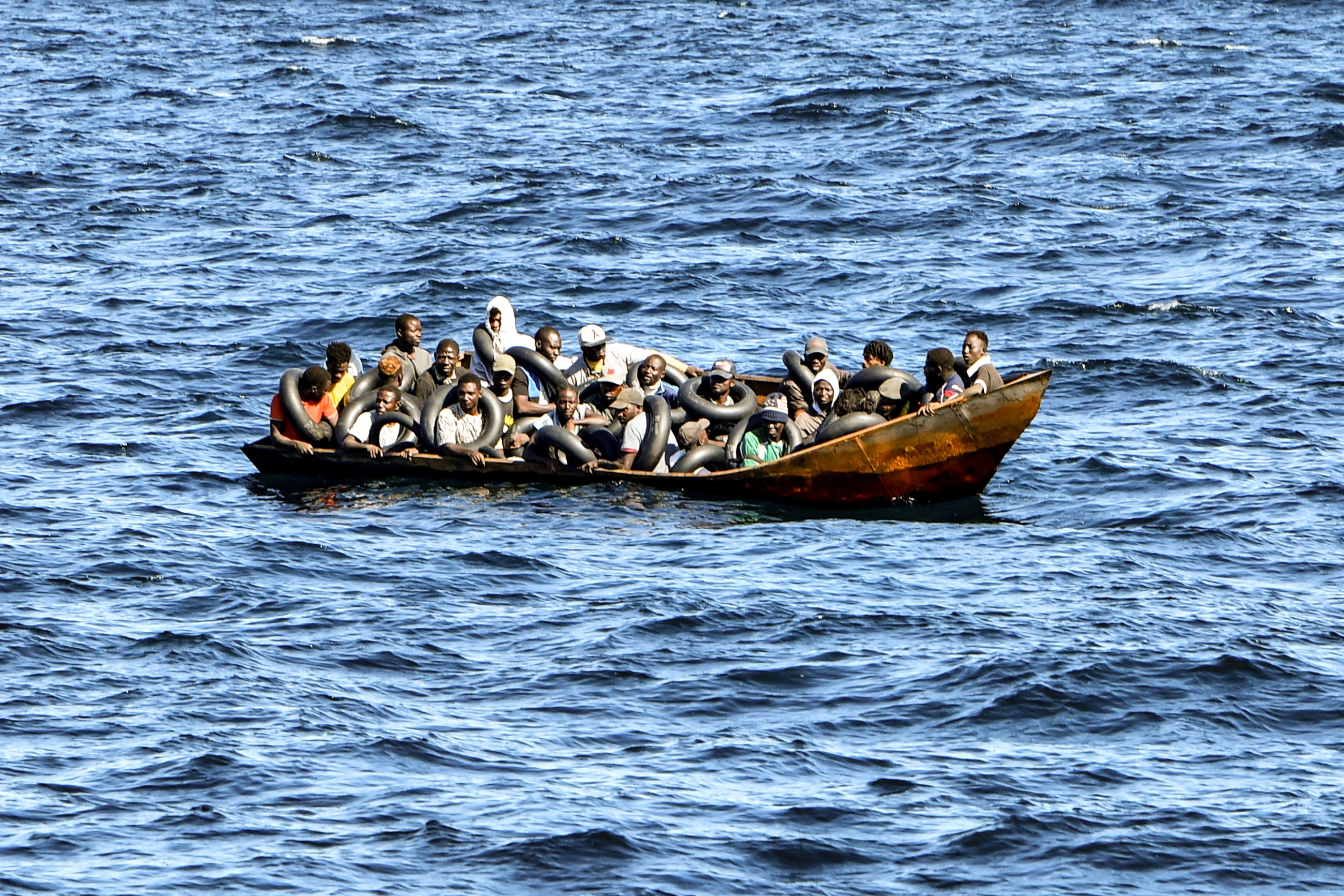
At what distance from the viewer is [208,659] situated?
1931 cm

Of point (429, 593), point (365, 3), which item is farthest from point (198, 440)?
point (365, 3)

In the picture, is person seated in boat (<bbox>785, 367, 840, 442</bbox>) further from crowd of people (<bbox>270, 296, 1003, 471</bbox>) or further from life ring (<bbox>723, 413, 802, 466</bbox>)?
life ring (<bbox>723, 413, 802, 466</bbox>)

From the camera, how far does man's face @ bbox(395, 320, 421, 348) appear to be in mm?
26141

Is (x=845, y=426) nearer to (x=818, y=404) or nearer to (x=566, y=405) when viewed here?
(x=818, y=404)

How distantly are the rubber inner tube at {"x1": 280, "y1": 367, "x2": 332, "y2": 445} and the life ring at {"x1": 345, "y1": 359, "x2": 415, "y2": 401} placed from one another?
0.52 meters

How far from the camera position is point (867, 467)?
23750 millimetres

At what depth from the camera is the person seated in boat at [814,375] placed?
24.8 meters

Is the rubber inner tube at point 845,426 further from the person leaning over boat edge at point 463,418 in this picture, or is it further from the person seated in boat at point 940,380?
the person leaning over boat edge at point 463,418

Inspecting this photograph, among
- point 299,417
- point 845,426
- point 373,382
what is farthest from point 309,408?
point 845,426

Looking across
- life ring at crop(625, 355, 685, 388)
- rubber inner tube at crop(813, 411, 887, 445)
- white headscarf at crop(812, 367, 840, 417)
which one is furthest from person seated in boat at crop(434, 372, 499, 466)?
rubber inner tube at crop(813, 411, 887, 445)

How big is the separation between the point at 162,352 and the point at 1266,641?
19.8 metres

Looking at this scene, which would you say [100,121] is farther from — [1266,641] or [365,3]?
[1266,641]

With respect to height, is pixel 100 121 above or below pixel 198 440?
above

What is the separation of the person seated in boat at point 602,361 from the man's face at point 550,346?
28 cm
